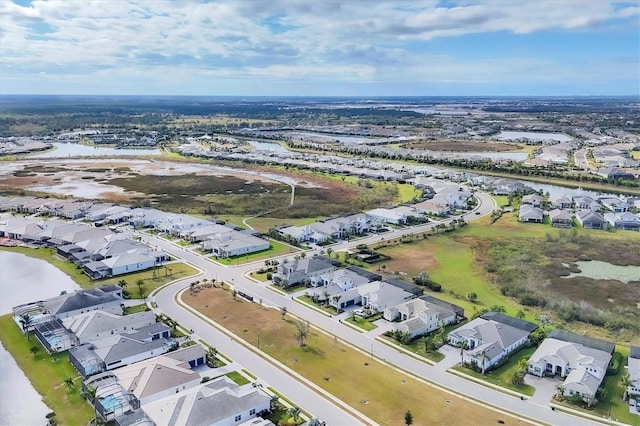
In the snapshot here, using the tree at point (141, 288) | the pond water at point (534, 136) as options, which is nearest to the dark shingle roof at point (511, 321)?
the tree at point (141, 288)

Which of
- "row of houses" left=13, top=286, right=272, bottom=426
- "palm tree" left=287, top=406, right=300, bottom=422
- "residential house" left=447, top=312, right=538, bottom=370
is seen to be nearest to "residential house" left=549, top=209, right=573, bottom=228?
"residential house" left=447, top=312, right=538, bottom=370

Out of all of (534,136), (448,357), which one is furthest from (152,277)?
(534,136)

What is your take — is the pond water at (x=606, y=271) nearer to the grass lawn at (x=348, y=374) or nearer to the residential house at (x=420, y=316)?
the residential house at (x=420, y=316)

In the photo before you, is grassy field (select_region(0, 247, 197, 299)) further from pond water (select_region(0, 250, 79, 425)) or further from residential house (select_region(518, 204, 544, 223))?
residential house (select_region(518, 204, 544, 223))

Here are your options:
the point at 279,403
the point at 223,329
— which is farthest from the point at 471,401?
the point at 223,329

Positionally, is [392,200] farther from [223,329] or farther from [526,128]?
[526,128]
